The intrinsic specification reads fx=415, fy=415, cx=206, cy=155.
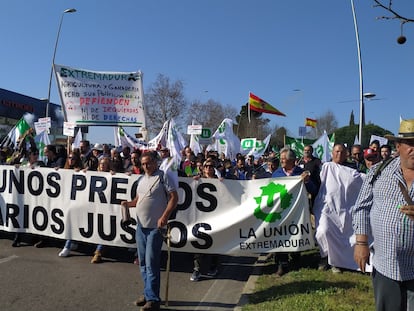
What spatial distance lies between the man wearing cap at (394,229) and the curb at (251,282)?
2214 mm

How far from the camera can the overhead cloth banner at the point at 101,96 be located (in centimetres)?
877

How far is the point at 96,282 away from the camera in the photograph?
5590mm

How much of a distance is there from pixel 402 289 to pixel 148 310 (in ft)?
9.20

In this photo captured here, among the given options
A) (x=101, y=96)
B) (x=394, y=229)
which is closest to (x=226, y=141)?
(x=101, y=96)

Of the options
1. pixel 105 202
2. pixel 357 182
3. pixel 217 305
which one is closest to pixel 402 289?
pixel 217 305

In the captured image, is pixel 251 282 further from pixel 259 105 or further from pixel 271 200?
pixel 259 105

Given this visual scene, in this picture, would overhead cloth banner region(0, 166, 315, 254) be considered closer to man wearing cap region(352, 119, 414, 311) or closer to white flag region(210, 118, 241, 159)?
man wearing cap region(352, 119, 414, 311)

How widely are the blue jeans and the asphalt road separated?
0.34 m

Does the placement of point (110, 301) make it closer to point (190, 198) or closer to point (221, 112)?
point (190, 198)

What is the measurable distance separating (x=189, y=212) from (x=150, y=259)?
1.77 m

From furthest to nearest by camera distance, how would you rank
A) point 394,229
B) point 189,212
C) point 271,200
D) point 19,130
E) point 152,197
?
point 19,130
point 189,212
point 271,200
point 152,197
point 394,229

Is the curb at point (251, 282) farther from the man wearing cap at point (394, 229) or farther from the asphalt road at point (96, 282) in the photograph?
the man wearing cap at point (394, 229)

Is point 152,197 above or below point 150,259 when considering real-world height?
above

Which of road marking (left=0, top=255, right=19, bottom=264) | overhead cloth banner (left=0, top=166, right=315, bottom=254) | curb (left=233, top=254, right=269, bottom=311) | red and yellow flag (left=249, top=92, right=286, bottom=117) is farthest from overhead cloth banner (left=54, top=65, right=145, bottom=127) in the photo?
red and yellow flag (left=249, top=92, right=286, bottom=117)
